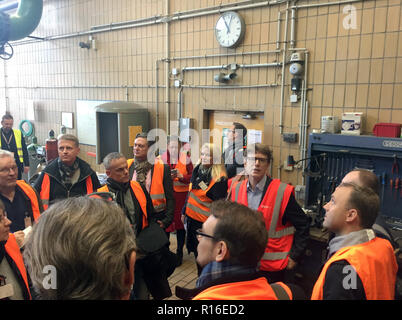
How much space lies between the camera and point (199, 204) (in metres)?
3.13

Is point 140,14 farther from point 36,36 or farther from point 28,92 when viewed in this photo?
point 28,92

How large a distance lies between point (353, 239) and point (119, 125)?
13.7 ft

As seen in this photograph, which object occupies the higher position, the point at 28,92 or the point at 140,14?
the point at 140,14

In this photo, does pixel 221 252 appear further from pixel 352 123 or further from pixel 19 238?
pixel 352 123

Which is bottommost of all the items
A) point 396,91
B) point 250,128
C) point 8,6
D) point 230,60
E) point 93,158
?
point 93,158

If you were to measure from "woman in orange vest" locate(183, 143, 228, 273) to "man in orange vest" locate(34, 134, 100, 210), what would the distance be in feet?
3.24

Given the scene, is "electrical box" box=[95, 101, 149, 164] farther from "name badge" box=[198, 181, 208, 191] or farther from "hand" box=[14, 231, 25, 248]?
"hand" box=[14, 231, 25, 248]

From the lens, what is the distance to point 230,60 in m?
4.36

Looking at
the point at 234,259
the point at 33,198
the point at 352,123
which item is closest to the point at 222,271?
the point at 234,259

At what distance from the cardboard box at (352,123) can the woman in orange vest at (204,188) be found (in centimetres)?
139

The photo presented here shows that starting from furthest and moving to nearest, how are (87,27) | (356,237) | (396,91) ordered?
(87,27) → (396,91) → (356,237)

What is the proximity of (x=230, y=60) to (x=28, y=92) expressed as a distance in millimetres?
5675
